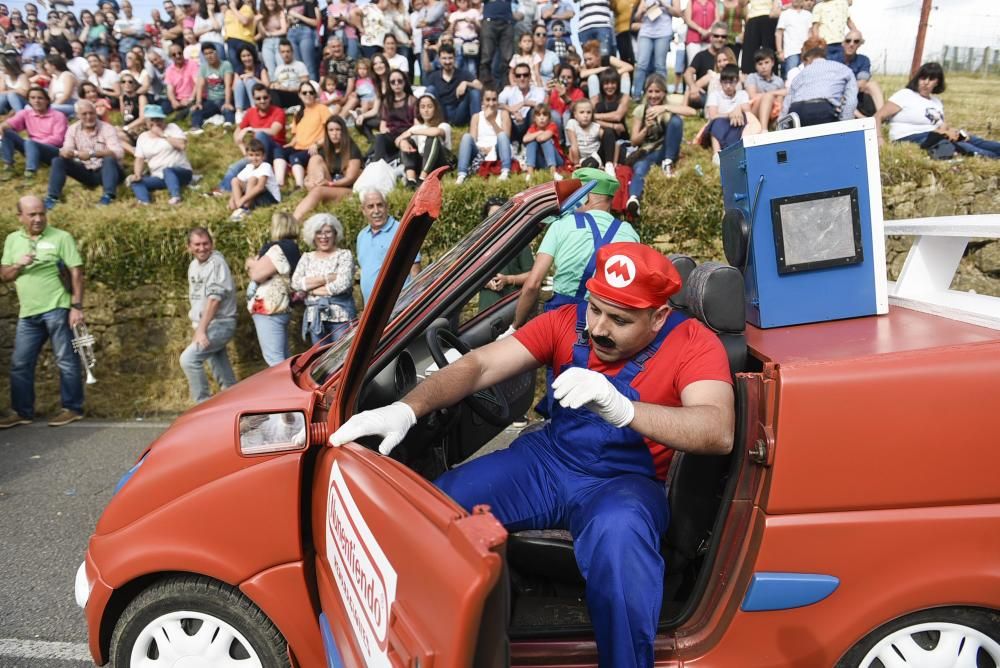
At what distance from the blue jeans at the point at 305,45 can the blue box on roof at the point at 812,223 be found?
1049cm

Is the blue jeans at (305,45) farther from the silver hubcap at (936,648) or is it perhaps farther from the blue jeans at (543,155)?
the silver hubcap at (936,648)

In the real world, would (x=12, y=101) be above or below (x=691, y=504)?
above

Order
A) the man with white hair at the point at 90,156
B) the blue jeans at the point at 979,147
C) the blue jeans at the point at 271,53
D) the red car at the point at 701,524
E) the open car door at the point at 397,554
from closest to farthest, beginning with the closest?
the open car door at the point at 397,554
the red car at the point at 701,524
the blue jeans at the point at 979,147
the man with white hair at the point at 90,156
the blue jeans at the point at 271,53

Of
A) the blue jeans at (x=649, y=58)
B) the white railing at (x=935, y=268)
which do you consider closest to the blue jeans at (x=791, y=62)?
the blue jeans at (x=649, y=58)

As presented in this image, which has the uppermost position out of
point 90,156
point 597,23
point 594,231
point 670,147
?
point 597,23

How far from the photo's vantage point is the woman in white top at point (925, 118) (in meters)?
7.59

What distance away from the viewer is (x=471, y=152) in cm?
843

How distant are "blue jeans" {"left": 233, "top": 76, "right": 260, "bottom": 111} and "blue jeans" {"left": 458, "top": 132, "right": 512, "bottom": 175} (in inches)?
193

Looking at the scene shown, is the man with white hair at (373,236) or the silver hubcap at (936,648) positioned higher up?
the man with white hair at (373,236)

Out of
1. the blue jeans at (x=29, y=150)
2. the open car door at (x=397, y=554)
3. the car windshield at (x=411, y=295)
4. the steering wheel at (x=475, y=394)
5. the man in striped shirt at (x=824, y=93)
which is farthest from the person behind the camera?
the blue jeans at (x=29, y=150)

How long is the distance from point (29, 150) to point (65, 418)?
17.4 feet

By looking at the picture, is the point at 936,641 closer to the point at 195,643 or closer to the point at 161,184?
the point at 195,643

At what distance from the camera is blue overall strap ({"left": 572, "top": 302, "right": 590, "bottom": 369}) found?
8.23ft

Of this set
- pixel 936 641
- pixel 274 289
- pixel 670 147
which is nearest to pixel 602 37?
pixel 670 147
